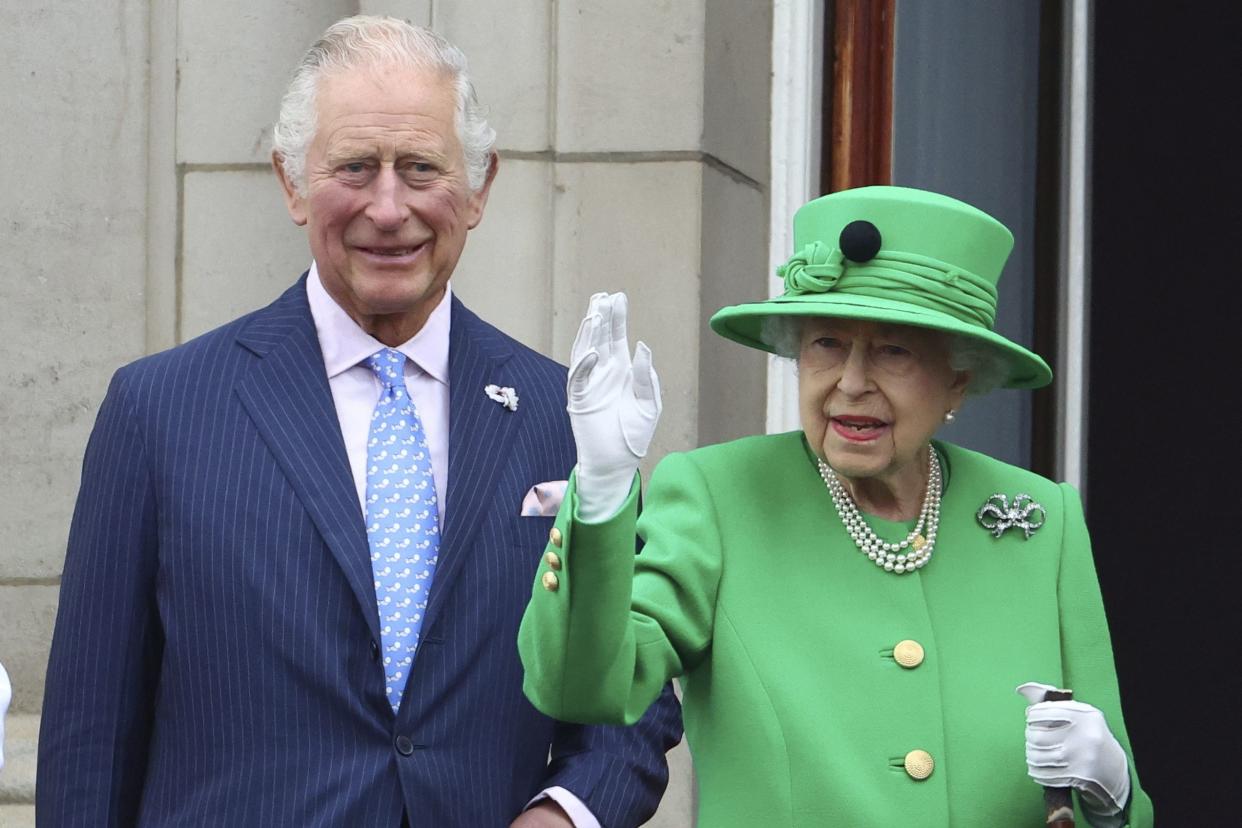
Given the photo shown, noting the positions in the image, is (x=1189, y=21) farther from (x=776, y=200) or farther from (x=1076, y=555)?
(x=1076, y=555)

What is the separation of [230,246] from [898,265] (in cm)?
230

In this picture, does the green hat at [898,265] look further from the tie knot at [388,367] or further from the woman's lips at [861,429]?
the tie knot at [388,367]

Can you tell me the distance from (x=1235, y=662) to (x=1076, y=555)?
7.82ft

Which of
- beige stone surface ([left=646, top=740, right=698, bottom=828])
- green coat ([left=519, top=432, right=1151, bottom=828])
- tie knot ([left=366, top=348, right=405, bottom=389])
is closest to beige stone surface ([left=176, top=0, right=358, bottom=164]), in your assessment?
beige stone surface ([left=646, top=740, right=698, bottom=828])

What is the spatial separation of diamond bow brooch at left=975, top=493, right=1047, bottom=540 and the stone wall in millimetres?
1656

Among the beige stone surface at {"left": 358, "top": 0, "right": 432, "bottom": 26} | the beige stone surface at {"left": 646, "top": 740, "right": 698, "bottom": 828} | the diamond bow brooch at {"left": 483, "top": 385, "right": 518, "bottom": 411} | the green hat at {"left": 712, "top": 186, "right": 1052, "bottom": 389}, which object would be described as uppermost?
the beige stone surface at {"left": 358, "top": 0, "right": 432, "bottom": 26}

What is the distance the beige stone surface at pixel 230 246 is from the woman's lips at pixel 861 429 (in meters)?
2.23

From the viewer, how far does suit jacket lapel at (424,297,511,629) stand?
293 centimetres

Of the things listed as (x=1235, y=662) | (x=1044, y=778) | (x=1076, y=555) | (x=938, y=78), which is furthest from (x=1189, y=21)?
(x=1044, y=778)

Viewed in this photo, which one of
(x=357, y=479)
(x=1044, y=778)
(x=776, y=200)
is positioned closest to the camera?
(x=1044, y=778)

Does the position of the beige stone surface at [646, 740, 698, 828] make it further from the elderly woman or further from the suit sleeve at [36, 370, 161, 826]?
the suit sleeve at [36, 370, 161, 826]

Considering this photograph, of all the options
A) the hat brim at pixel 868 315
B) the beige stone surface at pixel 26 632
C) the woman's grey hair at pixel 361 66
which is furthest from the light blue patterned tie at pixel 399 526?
the beige stone surface at pixel 26 632

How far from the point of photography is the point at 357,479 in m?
2.96

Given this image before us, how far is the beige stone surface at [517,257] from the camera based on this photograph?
4727 mm
